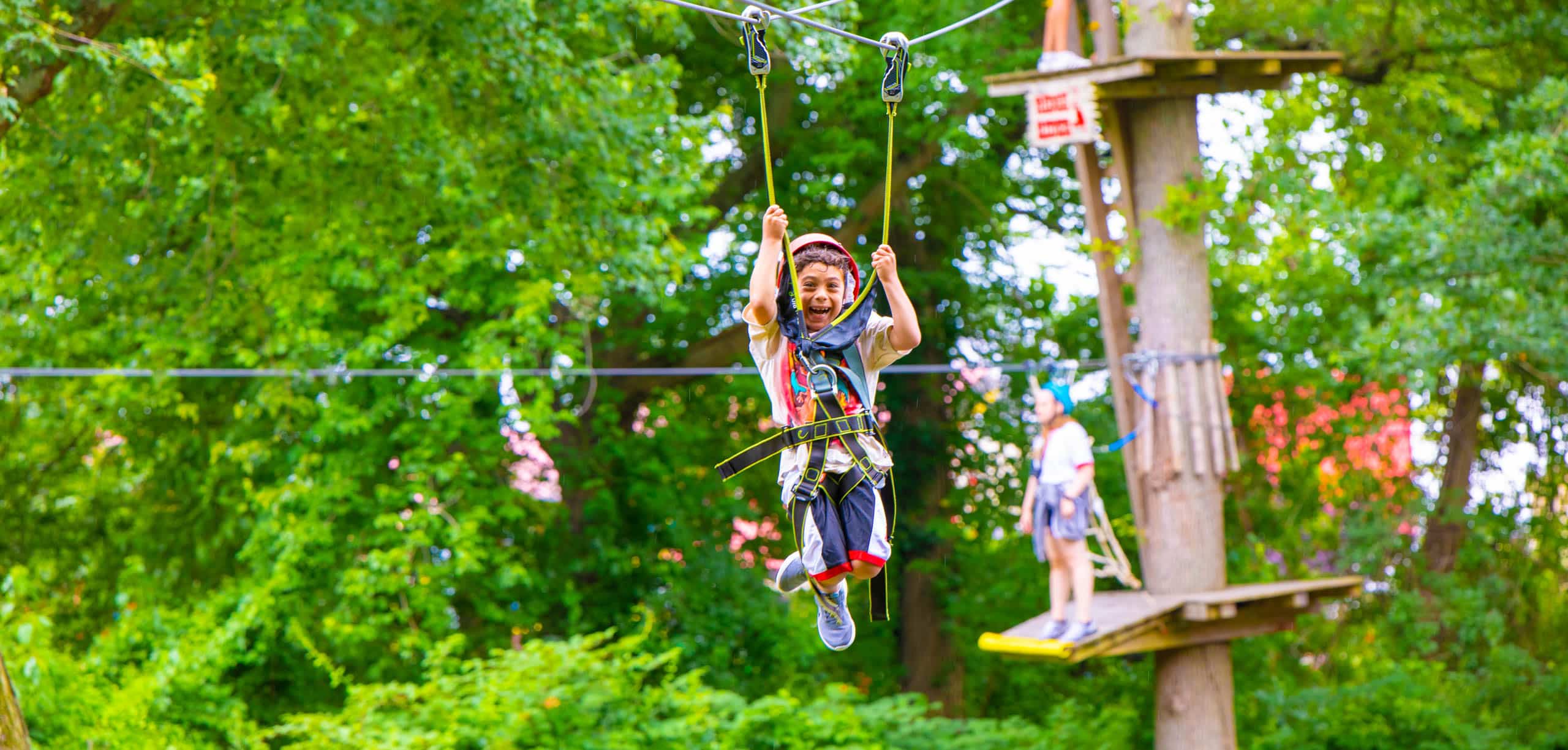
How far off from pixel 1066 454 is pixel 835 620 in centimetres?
374

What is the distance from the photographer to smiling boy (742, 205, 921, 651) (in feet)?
11.2

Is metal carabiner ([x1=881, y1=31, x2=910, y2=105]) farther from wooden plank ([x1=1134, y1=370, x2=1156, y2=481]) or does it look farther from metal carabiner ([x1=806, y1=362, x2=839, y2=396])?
wooden plank ([x1=1134, y1=370, x2=1156, y2=481])

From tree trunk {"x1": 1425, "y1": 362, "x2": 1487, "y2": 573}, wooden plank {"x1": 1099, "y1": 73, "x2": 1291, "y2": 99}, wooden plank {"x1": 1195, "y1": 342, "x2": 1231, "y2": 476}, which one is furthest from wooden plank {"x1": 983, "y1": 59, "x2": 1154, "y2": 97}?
tree trunk {"x1": 1425, "y1": 362, "x2": 1487, "y2": 573}

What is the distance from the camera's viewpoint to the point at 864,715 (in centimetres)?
891

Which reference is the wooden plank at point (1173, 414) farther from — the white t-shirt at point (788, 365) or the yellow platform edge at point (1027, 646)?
the white t-shirt at point (788, 365)

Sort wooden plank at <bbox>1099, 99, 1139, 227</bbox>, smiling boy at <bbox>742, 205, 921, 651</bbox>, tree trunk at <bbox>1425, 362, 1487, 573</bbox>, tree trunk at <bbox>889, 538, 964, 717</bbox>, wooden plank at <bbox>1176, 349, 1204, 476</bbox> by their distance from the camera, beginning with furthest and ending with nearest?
tree trunk at <bbox>889, 538, 964, 717</bbox>
tree trunk at <bbox>1425, 362, 1487, 573</bbox>
wooden plank at <bbox>1099, 99, 1139, 227</bbox>
wooden plank at <bbox>1176, 349, 1204, 476</bbox>
smiling boy at <bbox>742, 205, 921, 651</bbox>

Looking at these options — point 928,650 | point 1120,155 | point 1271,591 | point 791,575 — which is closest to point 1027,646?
point 1271,591

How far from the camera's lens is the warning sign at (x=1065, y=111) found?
7.55 m

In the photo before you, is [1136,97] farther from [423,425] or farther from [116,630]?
[116,630]

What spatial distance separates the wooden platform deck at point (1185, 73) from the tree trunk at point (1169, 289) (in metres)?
0.45

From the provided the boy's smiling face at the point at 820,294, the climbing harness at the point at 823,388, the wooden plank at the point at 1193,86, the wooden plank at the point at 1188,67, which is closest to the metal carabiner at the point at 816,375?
the climbing harness at the point at 823,388

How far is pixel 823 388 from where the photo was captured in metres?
3.47

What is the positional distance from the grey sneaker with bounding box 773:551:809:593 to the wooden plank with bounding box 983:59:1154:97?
4.23m

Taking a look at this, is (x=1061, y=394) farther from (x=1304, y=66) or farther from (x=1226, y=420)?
(x=1304, y=66)
